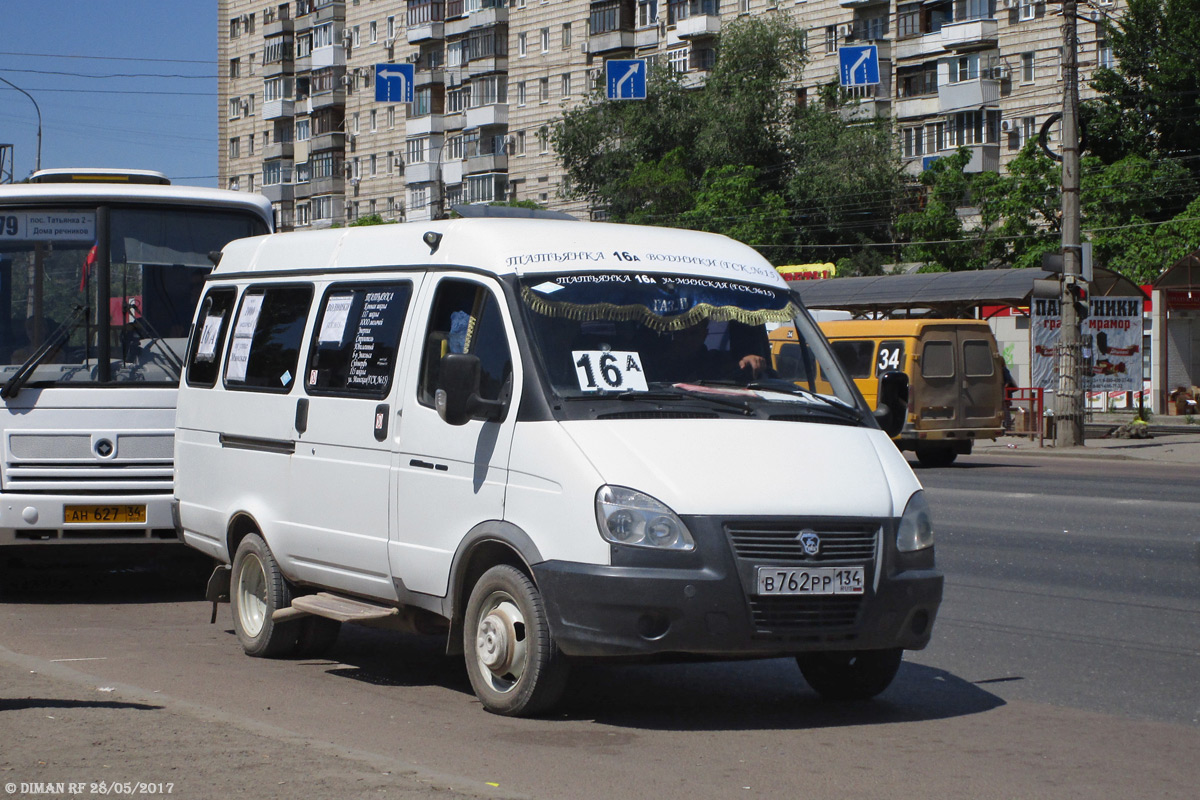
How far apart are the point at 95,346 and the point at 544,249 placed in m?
4.70

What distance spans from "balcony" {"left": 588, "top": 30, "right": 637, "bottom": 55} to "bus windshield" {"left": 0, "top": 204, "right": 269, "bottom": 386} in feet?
208

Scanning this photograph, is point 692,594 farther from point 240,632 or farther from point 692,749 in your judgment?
point 240,632

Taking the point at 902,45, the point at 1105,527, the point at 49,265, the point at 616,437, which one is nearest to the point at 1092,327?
the point at 1105,527

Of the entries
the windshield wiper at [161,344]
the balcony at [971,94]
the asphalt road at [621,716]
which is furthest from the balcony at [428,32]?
the asphalt road at [621,716]

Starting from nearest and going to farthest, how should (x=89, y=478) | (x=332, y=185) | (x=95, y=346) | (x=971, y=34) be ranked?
(x=89, y=478), (x=95, y=346), (x=971, y=34), (x=332, y=185)

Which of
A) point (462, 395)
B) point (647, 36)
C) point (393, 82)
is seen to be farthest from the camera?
point (647, 36)

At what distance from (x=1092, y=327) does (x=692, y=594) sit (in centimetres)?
2833

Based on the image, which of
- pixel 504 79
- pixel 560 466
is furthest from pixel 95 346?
pixel 504 79

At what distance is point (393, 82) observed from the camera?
52.9 metres

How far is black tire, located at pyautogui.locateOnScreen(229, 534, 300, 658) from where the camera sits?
326 inches

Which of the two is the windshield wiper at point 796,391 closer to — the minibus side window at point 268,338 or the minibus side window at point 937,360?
the minibus side window at point 268,338

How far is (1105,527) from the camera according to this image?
14992mm

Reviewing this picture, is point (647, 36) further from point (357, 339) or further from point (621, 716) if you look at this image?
point (621, 716)

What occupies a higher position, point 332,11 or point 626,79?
point 332,11
